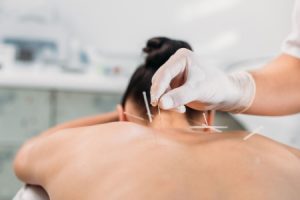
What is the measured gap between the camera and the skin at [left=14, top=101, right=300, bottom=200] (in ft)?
2.67

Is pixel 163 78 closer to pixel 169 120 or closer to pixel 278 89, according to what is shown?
pixel 169 120

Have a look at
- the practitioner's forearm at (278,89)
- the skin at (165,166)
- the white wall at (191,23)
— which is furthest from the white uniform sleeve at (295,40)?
the white wall at (191,23)

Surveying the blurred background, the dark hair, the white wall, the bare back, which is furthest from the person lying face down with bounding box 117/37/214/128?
the white wall

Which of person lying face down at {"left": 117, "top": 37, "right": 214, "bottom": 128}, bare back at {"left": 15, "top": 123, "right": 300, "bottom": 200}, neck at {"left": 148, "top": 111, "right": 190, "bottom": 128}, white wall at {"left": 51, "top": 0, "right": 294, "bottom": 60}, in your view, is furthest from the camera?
white wall at {"left": 51, "top": 0, "right": 294, "bottom": 60}

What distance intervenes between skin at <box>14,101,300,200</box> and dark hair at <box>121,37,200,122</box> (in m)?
0.30

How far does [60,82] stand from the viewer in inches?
85.7

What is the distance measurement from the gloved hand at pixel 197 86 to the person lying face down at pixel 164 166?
9 centimetres

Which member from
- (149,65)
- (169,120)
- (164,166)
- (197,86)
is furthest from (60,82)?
(164,166)

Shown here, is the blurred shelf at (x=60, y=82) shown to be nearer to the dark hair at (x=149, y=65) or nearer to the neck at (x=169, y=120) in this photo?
the dark hair at (x=149, y=65)

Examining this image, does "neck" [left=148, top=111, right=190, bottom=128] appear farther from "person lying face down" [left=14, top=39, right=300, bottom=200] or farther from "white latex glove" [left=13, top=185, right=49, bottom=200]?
"white latex glove" [left=13, top=185, right=49, bottom=200]

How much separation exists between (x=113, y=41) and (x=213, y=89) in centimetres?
184

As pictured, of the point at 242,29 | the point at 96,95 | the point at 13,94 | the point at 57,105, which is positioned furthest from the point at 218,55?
the point at 13,94

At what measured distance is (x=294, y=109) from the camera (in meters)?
1.33

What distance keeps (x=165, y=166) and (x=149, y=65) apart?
56cm
